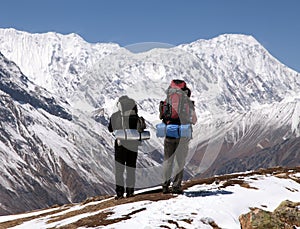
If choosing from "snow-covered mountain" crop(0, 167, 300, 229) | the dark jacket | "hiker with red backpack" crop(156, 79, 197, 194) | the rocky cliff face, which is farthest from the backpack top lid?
the rocky cliff face

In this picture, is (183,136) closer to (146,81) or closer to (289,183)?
(146,81)

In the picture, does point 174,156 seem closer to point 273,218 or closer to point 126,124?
point 126,124

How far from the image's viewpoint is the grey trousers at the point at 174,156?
A: 70.8ft

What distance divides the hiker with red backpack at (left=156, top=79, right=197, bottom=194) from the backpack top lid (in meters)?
1.19

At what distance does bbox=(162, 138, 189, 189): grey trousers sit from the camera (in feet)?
70.8

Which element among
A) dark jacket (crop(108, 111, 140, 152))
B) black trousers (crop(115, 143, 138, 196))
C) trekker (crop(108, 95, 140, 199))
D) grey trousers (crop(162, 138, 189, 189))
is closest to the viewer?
trekker (crop(108, 95, 140, 199))

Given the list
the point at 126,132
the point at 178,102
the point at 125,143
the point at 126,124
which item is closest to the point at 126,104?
the point at 126,124

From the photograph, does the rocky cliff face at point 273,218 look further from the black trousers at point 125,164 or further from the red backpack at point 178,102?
the black trousers at point 125,164

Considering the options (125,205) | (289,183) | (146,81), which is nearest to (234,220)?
(125,205)

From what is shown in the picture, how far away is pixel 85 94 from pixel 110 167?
398cm

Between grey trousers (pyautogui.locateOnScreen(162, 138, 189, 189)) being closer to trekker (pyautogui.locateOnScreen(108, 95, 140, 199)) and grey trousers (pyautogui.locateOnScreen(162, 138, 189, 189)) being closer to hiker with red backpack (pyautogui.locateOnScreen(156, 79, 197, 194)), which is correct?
hiker with red backpack (pyautogui.locateOnScreen(156, 79, 197, 194))

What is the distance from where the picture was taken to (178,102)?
20875 millimetres

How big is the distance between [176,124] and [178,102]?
118cm

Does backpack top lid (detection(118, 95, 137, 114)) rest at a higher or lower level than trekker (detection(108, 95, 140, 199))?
higher
